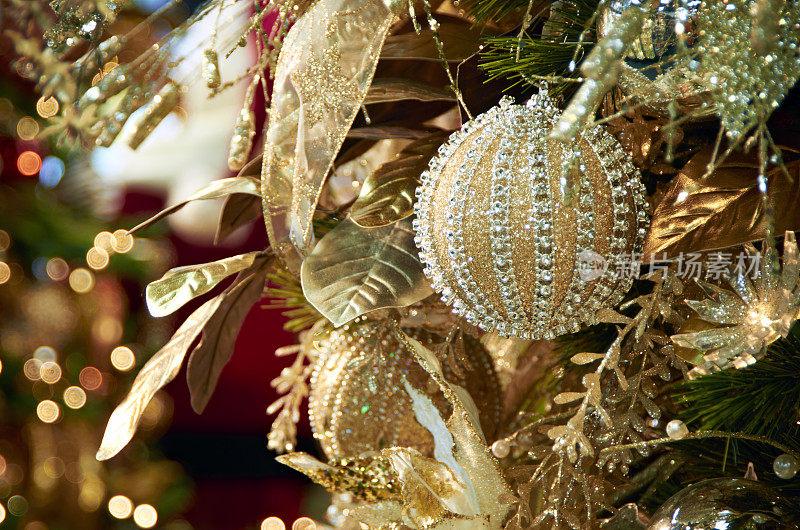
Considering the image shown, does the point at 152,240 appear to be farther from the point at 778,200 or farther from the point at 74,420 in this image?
the point at 778,200

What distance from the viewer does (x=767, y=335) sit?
264mm

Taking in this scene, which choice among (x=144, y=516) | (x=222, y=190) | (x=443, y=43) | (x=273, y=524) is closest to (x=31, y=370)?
(x=144, y=516)

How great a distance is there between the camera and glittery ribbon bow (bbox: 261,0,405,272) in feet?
1.03

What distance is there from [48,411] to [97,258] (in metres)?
0.21

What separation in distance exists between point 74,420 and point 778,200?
36.7 inches

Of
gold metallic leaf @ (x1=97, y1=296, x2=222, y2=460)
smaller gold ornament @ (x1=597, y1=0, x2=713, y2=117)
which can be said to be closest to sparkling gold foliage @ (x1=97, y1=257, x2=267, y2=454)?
gold metallic leaf @ (x1=97, y1=296, x2=222, y2=460)

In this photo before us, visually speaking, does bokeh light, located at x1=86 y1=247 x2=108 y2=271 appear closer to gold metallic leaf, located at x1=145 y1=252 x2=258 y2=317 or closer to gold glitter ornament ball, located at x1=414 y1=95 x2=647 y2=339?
gold metallic leaf, located at x1=145 y1=252 x2=258 y2=317

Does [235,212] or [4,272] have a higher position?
[235,212]

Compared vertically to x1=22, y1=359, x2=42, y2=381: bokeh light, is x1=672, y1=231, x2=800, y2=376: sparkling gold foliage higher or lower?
higher

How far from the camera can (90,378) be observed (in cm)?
99

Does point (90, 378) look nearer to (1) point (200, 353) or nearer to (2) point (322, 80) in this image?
(1) point (200, 353)

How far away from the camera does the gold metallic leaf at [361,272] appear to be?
12.1 inches

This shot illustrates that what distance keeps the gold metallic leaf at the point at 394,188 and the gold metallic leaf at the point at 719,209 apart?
110 mm

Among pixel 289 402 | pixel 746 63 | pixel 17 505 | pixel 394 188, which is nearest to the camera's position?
pixel 746 63
